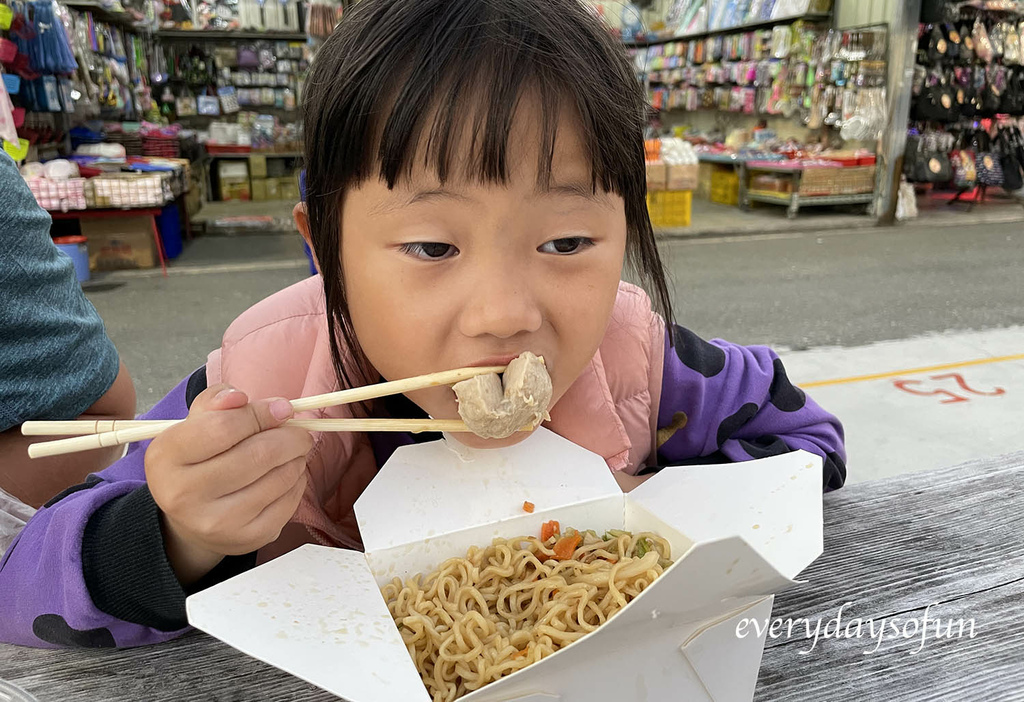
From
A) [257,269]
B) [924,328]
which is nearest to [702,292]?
[924,328]

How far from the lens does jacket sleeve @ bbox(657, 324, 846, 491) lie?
4.31 ft

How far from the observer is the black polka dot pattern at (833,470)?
121 centimetres

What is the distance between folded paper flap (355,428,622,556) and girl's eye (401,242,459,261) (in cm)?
28

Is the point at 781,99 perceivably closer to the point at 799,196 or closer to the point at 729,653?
the point at 799,196

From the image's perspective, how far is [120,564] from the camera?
0.88 meters

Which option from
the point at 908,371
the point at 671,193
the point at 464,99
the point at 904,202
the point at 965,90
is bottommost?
the point at 908,371

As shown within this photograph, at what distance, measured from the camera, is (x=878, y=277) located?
5969 mm

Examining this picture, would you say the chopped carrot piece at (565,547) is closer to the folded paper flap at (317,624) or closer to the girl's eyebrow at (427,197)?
the folded paper flap at (317,624)

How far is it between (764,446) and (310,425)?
2.68ft

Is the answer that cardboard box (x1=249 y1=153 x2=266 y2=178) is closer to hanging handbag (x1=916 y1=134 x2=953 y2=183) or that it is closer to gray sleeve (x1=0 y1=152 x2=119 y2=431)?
hanging handbag (x1=916 y1=134 x2=953 y2=183)

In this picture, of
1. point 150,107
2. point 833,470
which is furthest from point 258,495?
point 150,107

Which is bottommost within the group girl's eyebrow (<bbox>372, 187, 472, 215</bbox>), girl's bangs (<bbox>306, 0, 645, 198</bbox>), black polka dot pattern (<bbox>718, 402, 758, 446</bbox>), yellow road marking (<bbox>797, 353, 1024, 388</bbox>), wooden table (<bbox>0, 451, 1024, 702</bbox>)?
yellow road marking (<bbox>797, 353, 1024, 388</bbox>)

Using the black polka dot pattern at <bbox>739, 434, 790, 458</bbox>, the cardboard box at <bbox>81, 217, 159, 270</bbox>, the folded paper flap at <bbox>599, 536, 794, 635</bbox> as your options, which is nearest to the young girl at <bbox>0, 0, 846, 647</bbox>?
the folded paper flap at <bbox>599, 536, 794, 635</bbox>

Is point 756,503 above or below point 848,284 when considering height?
above
